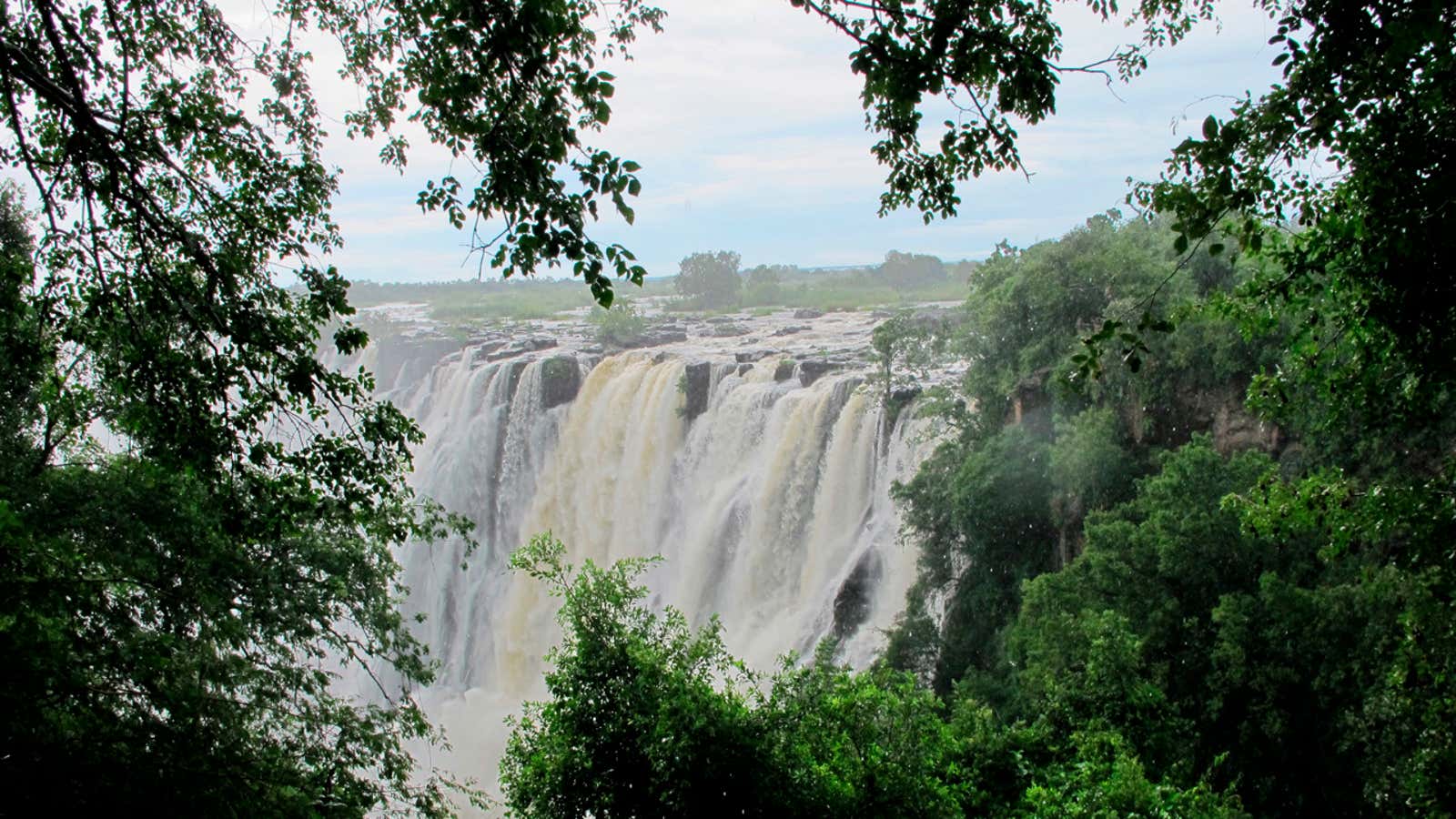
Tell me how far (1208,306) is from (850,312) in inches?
1271

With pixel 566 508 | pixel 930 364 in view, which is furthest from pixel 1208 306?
pixel 566 508

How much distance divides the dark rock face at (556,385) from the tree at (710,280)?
2139cm

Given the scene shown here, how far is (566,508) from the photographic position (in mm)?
24344

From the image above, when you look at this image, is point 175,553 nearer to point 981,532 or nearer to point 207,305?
point 207,305

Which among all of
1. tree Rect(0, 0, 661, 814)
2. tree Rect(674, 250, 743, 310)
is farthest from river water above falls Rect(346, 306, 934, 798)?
tree Rect(674, 250, 743, 310)

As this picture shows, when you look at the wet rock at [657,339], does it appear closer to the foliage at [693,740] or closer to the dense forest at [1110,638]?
the dense forest at [1110,638]

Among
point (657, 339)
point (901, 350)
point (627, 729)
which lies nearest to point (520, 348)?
point (657, 339)

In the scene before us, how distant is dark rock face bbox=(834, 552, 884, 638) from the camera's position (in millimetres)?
16375

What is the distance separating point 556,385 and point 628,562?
18.8m

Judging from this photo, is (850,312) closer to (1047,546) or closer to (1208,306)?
(1047,546)

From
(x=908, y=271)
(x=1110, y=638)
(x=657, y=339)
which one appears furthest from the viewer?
(x=908, y=271)

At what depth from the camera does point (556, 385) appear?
1021 inches

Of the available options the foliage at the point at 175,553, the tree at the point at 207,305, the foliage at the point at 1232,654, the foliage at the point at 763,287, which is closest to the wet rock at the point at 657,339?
the foliage at the point at 763,287

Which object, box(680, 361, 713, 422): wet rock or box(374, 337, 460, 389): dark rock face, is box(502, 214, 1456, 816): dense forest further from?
box(374, 337, 460, 389): dark rock face
